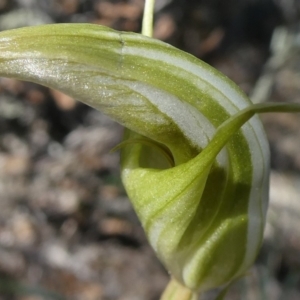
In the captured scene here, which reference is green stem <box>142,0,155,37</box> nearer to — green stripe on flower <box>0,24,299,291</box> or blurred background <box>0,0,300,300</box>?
green stripe on flower <box>0,24,299,291</box>

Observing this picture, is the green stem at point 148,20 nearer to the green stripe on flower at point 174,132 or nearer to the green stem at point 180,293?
the green stripe on flower at point 174,132

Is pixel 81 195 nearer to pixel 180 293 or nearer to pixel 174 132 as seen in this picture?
pixel 180 293

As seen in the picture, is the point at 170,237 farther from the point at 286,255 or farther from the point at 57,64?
the point at 286,255

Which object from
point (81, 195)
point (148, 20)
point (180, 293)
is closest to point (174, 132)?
point (148, 20)

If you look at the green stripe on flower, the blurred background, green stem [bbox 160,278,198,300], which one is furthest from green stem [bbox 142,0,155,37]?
the blurred background

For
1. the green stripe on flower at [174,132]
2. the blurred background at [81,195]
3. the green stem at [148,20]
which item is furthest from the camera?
the blurred background at [81,195]

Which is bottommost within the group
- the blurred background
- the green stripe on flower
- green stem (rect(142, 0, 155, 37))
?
the blurred background

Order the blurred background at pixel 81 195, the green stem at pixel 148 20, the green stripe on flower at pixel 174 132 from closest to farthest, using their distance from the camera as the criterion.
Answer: the green stripe on flower at pixel 174 132
the green stem at pixel 148 20
the blurred background at pixel 81 195

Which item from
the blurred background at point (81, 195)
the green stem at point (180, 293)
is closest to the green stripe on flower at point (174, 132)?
the green stem at point (180, 293)
